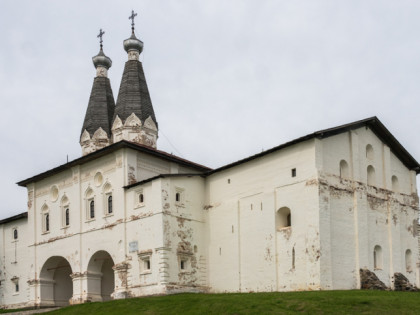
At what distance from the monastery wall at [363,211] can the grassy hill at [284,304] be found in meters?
3.79

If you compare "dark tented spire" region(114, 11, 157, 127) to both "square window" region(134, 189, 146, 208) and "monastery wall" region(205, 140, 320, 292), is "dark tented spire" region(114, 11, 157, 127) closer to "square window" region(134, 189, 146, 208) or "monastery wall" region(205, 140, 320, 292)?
"square window" region(134, 189, 146, 208)

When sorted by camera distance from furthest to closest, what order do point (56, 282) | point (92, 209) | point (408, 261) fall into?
point (56, 282), point (92, 209), point (408, 261)

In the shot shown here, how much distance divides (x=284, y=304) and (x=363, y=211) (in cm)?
1026

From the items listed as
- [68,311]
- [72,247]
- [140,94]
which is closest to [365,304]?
[68,311]

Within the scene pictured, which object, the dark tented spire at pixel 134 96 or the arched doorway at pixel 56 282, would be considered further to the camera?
the dark tented spire at pixel 134 96

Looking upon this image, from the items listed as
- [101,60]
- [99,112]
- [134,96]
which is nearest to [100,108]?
[99,112]

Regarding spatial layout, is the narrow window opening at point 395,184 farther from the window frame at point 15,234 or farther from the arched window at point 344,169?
the window frame at point 15,234

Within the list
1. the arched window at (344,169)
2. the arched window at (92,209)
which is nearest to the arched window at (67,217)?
the arched window at (92,209)

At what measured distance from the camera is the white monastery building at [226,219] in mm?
35125

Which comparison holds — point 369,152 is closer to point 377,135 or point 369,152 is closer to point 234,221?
point 377,135

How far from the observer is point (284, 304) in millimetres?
28234

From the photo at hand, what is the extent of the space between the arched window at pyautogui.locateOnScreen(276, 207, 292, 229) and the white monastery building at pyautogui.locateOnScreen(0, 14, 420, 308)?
0.21 ft

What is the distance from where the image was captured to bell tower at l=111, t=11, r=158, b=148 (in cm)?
4659

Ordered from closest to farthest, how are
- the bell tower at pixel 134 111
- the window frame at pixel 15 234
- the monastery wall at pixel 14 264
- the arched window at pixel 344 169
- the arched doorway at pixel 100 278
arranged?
the arched window at pixel 344 169 < the arched doorway at pixel 100 278 < the bell tower at pixel 134 111 < the monastery wall at pixel 14 264 < the window frame at pixel 15 234
